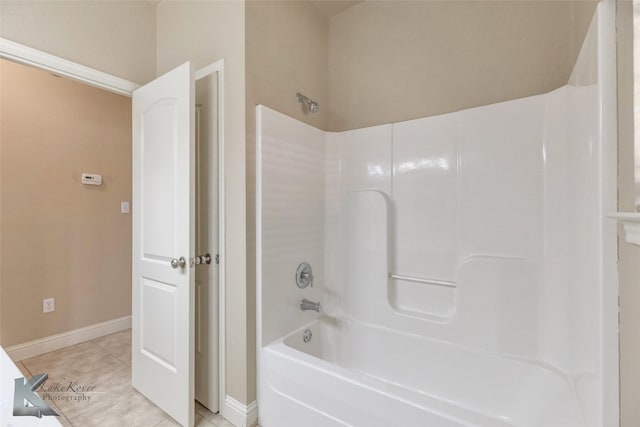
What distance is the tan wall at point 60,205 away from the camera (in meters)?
2.31

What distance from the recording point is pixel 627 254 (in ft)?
2.51

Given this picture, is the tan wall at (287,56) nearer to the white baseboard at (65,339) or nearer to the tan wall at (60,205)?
the tan wall at (60,205)

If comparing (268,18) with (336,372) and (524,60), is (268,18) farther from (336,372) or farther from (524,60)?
(336,372)

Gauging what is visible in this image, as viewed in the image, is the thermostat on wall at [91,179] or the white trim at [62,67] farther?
the thermostat on wall at [91,179]

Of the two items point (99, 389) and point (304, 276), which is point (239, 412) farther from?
point (99, 389)

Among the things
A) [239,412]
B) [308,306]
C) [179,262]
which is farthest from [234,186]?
[239,412]

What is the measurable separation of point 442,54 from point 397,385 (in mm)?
1935

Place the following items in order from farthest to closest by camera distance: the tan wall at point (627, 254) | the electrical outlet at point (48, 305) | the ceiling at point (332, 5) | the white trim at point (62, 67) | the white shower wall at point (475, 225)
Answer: the electrical outlet at point (48, 305), the ceiling at point (332, 5), the white trim at point (62, 67), the white shower wall at point (475, 225), the tan wall at point (627, 254)

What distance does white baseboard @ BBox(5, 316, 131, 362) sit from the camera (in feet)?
7.67

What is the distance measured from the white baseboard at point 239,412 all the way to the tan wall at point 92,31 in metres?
2.16

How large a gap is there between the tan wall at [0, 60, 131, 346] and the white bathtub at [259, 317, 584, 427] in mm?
2214

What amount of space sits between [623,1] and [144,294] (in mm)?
2480

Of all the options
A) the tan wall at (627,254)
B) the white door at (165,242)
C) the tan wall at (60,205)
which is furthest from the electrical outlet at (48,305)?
the tan wall at (627,254)

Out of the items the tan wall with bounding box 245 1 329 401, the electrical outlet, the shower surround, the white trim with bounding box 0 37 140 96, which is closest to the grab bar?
the shower surround
